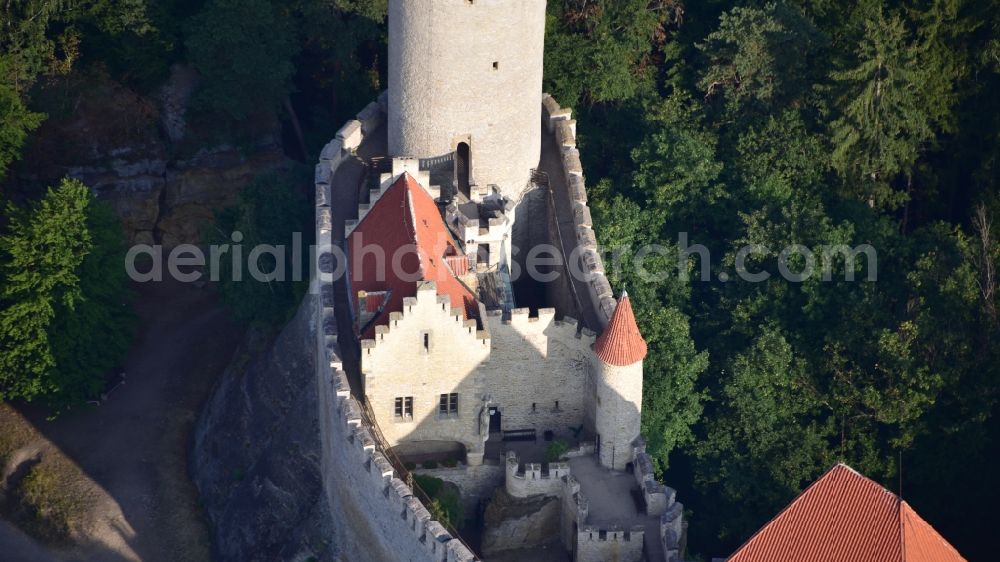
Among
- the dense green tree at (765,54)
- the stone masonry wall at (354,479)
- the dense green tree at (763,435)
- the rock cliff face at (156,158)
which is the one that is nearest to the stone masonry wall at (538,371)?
Answer: the stone masonry wall at (354,479)

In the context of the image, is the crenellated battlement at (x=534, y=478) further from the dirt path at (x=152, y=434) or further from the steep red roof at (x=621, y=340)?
the dirt path at (x=152, y=434)

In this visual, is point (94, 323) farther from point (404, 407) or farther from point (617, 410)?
point (617, 410)

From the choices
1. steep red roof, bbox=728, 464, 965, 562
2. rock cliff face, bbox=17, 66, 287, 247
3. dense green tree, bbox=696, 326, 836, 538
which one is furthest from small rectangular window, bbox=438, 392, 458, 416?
rock cliff face, bbox=17, 66, 287, 247

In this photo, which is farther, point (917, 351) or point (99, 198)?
point (99, 198)

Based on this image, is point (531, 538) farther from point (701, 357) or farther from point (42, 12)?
point (42, 12)

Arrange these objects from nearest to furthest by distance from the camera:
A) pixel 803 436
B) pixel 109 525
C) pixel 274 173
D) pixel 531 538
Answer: pixel 531 538
pixel 803 436
pixel 109 525
pixel 274 173

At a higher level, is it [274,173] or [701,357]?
[274,173]

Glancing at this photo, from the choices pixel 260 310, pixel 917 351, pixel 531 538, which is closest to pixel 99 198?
pixel 260 310
